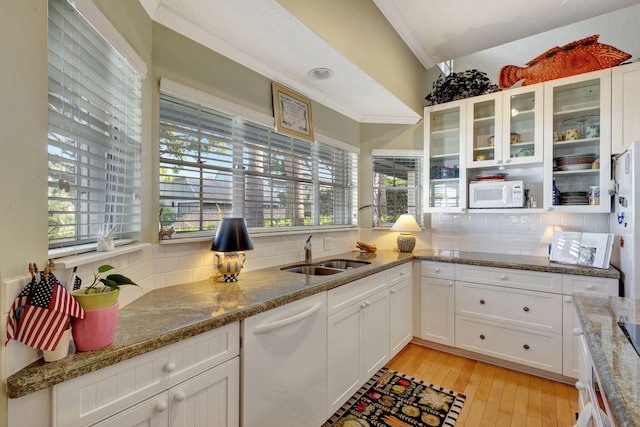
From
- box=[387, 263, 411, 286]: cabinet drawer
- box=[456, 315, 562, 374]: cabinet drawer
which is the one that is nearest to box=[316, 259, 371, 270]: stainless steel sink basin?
box=[387, 263, 411, 286]: cabinet drawer

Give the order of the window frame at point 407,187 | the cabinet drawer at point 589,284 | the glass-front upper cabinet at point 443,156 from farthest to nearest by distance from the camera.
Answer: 1. the window frame at point 407,187
2. the glass-front upper cabinet at point 443,156
3. the cabinet drawer at point 589,284

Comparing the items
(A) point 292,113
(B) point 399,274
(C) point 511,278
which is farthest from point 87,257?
(C) point 511,278

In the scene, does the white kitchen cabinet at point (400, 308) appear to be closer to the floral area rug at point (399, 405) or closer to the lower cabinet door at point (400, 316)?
the lower cabinet door at point (400, 316)

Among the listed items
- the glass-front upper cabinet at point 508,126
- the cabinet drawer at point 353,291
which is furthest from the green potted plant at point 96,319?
the glass-front upper cabinet at point 508,126

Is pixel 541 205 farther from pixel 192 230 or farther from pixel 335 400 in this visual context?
pixel 192 230

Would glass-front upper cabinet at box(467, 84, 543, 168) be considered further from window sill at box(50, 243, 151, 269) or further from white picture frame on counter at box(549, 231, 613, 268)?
window sill at box(50, 243, 151, 269)

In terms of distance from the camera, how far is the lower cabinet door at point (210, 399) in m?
1.04

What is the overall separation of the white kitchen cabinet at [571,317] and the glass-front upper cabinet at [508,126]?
3.42 feet

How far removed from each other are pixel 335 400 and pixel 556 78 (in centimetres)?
313

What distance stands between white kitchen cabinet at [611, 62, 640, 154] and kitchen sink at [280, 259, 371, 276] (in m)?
2.14

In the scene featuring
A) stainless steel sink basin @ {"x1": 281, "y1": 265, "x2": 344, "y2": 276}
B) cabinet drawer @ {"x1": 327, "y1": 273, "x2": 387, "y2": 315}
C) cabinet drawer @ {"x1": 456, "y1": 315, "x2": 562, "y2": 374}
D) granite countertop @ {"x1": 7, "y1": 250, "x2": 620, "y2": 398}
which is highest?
granite countertop @ {"x1": 7, "y1": 250, "x2": 620, "y2": 398}

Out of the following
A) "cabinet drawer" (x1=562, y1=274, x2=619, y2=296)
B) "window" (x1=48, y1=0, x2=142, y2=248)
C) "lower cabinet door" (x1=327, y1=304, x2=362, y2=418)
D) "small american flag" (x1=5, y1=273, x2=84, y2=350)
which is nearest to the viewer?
"small american flag" (x1=5, y1=273, x2=84, y2=350)

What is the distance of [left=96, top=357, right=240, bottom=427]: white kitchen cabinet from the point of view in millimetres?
940

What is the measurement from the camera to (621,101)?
2295 mm
